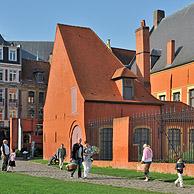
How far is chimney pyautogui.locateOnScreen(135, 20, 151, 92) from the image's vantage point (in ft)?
152

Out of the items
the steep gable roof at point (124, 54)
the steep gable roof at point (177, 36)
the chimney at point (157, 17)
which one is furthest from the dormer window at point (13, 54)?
the steep gable roof at point (177, 36)

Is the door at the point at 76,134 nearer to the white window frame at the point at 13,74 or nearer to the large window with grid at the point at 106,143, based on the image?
the large window with grid at the point at 106,143

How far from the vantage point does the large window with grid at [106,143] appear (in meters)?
34.4

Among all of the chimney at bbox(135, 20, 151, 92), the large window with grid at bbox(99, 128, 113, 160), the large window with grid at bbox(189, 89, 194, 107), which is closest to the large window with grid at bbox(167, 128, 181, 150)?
the large window with grid at bbox(99, 128, 113, 160)

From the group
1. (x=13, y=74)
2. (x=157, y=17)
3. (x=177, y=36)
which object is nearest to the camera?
(x=177, y=36)

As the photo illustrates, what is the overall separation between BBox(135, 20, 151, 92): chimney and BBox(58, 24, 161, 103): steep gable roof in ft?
20.0

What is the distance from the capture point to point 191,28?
47531mm

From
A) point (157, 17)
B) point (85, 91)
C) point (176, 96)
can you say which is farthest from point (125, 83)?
point (157, 17)

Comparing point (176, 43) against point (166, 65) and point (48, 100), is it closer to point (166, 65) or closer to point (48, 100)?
point (166, 65)

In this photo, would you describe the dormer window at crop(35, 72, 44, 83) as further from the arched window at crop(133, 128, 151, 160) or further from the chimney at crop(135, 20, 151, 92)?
the arched window at crop(133, 128, 151, 160)

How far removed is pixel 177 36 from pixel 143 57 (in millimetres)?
5417

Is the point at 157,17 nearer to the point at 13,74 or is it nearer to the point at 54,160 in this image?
the point at 13,74

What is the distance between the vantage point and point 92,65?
39156mm

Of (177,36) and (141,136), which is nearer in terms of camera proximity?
(141,136)
